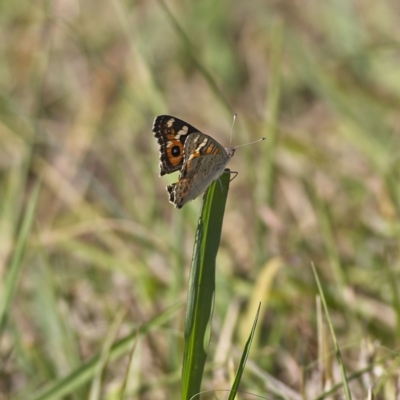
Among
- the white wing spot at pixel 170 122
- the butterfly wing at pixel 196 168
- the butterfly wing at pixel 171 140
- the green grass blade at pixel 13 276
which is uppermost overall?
the white wing spot at pixel 170 122

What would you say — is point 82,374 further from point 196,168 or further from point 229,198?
point 229,198

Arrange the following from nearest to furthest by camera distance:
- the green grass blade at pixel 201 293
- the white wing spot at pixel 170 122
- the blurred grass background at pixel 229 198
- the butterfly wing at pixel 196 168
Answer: the green grass blade at pixel 201 293, the butterfly wing at pixel 196 168, the white wing spot at pixel 170 122, the blurred grass background at pixel 229 198

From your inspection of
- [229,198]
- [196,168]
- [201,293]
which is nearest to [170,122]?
[196,168]

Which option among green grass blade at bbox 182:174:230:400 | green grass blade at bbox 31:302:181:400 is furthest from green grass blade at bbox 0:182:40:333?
green grass blade at bbox 182:174:230:400

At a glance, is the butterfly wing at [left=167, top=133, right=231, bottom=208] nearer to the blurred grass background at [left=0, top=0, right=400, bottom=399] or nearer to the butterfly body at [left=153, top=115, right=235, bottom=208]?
the butterfly body at [left=153, top=115, right=235, bottom=208]

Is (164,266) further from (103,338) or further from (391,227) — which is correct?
(391,227)

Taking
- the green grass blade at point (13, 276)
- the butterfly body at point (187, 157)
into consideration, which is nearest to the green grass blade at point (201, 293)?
the butterfly body at point (187, 157)

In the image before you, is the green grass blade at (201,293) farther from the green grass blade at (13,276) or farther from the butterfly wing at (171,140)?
the green grass blade at (13,276)
